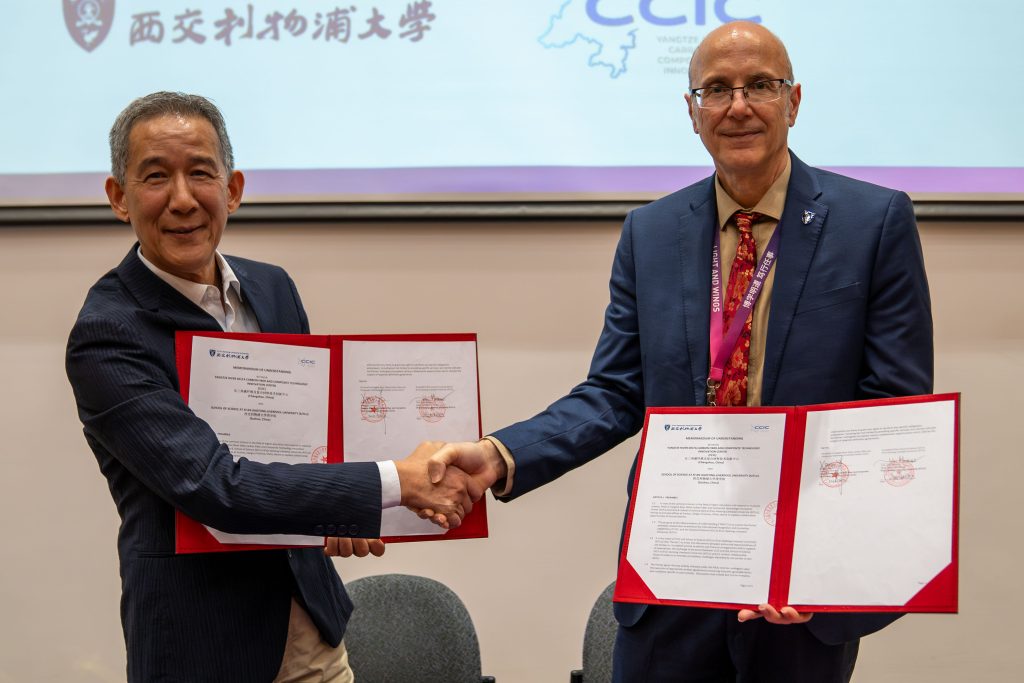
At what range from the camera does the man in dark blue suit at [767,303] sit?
1.75 meters

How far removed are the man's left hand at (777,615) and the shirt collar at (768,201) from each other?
726mm

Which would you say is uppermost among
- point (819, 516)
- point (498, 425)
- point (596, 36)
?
point (596, 36)

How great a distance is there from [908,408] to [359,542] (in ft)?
3.64

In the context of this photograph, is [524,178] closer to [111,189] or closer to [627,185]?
[627,185]

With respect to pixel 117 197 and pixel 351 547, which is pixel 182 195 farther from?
pixel 351 547

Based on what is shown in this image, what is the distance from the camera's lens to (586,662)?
2.64 meters

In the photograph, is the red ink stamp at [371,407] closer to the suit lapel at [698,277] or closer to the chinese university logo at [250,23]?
the suit lapel at [698,277]

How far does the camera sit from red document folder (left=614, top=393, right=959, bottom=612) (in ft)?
5.16

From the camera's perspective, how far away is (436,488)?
6.49 feet

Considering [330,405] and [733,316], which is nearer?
[733,316]

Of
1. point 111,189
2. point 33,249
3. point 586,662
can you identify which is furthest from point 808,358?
point 33,249

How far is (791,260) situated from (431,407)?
77 centimetres

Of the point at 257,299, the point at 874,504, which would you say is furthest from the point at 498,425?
the point at 874,504

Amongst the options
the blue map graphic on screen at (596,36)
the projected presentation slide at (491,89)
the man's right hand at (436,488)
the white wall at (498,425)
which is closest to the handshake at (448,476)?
the man's right hand at (436,488)
